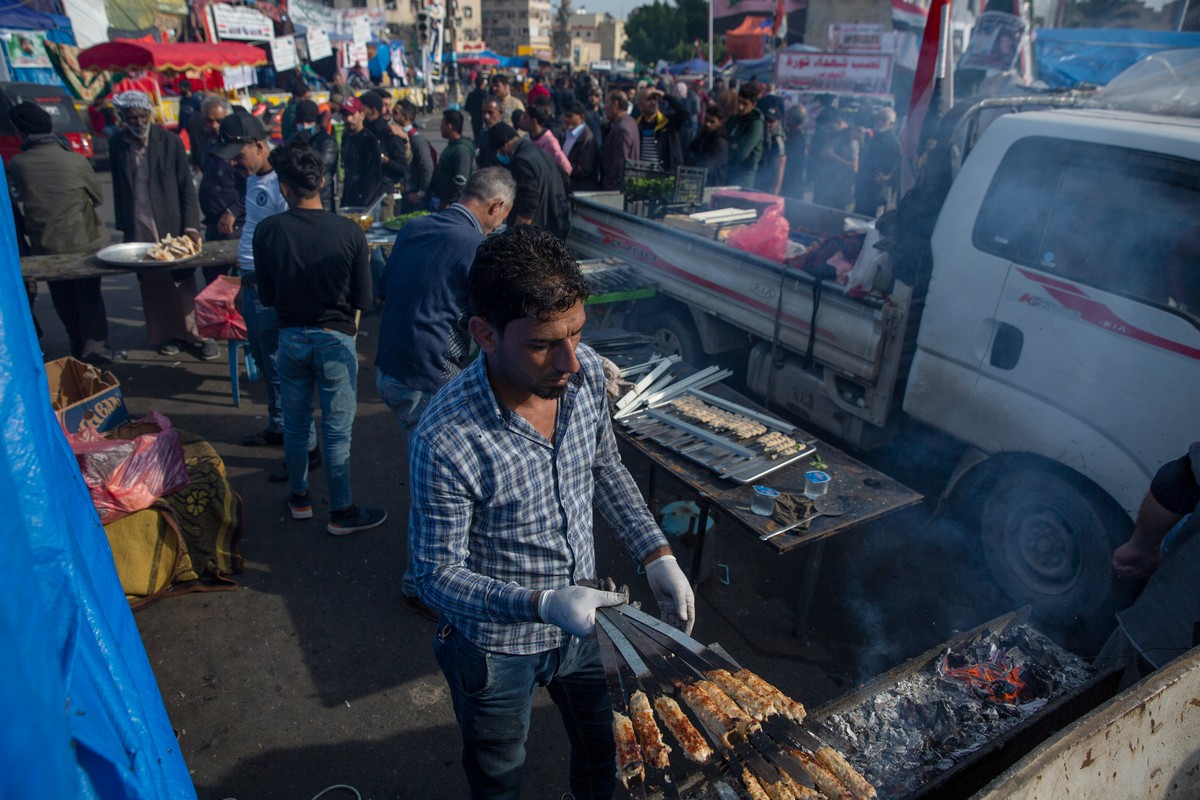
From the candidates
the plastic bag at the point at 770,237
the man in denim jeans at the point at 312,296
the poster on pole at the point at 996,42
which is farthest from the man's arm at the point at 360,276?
the poster on pole at the point at 996,42

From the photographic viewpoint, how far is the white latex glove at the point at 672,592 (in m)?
2.26

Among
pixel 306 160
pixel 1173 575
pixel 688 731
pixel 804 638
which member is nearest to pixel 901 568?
pixel 804 638

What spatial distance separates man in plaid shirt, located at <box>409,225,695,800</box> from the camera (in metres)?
1.92

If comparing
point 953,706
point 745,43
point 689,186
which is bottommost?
point 953,706

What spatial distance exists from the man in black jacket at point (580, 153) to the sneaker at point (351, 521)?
20.2 feet

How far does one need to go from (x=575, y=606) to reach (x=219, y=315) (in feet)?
18.1

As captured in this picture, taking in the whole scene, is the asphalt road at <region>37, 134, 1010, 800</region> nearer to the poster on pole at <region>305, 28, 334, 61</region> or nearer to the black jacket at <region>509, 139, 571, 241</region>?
the black jacket at <region>509, 139, 571, 241</region>

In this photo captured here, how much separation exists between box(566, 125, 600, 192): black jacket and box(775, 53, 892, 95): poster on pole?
412 cm

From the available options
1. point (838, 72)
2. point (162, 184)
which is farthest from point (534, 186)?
point (838, 72)

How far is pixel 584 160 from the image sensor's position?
9703 millimetres

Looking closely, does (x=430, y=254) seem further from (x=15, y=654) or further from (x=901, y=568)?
(x=901, y=568)

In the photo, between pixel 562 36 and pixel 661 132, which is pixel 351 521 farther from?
pixel 562 36

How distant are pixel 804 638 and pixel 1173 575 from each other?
6.24 feet

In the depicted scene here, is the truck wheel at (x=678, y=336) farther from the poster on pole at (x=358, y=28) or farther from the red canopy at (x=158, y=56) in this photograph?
the poster on pole at (x=358, y=28)
